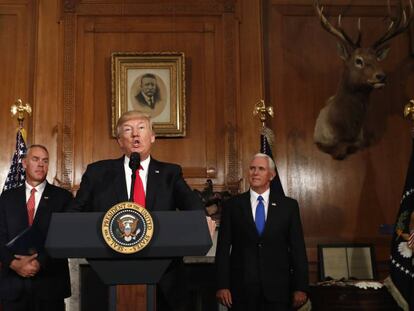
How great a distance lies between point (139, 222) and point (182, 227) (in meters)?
0.16

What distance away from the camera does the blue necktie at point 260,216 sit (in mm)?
3830

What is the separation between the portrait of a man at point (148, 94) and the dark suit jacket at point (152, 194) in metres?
2.71

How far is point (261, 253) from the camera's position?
3.71 meters

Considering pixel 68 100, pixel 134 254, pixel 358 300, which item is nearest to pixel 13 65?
pixel 68 100

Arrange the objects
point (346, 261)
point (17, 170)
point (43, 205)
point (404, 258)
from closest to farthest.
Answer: point (43, 205), point (404, 258), point (17, 170), point (346, 261)

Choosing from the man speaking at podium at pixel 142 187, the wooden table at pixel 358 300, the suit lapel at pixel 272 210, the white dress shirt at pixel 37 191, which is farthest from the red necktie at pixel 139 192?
the wooden table at pixel 358 300

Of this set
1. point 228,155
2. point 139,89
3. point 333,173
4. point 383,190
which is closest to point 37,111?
point 139,89

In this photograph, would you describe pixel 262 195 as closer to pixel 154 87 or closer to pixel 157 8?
pixel 154 87

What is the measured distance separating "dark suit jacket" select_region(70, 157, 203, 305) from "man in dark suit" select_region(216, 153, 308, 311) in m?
0.98

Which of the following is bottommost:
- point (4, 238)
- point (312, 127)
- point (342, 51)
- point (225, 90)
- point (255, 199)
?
point (4, 238)

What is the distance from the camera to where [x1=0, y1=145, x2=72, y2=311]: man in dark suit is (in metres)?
3.62

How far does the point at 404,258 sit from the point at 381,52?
184cm

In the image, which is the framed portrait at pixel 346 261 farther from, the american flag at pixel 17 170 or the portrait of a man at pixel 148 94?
the american flag at pixel 17 170

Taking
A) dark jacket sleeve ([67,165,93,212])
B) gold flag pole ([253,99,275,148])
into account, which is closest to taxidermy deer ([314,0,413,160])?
gold flag pole ([253,99,275,148])
